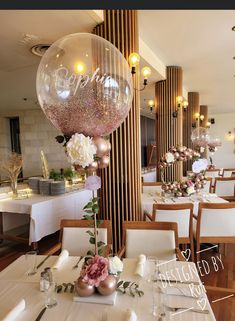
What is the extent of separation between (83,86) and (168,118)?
15.0ft

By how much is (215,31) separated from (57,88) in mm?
3362

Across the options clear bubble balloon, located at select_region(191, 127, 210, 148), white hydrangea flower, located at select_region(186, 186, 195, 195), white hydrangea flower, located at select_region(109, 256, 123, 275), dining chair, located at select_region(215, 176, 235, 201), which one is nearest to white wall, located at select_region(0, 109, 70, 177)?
clear bubble balloon, located at select_region(191, 127, 210, 148)

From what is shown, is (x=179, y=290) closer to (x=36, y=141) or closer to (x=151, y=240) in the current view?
(x=151, y=240)

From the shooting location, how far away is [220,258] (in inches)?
132

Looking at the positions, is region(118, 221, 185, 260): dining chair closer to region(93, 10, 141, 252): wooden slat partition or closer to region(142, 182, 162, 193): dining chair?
region(93, 10, 141, 252): wooden slat partition

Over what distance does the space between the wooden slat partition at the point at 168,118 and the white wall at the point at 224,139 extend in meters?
8.15

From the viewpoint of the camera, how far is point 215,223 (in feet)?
9.14

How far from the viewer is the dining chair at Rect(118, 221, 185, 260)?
6.66 ft

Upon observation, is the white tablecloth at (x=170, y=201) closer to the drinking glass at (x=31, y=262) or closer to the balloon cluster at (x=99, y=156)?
the drinking glass at (x=31, y=262)

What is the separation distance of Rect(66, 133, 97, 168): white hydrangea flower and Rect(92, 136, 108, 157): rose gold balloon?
88 mm

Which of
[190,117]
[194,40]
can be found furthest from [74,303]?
[190,117]

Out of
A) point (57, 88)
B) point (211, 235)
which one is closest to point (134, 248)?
point (211, 235)

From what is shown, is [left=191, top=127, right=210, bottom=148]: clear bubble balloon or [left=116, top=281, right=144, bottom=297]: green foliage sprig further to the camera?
[left=191, top=127, right=210, bottom=148]: clear bubble balloon

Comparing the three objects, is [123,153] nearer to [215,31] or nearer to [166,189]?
[166,189]
